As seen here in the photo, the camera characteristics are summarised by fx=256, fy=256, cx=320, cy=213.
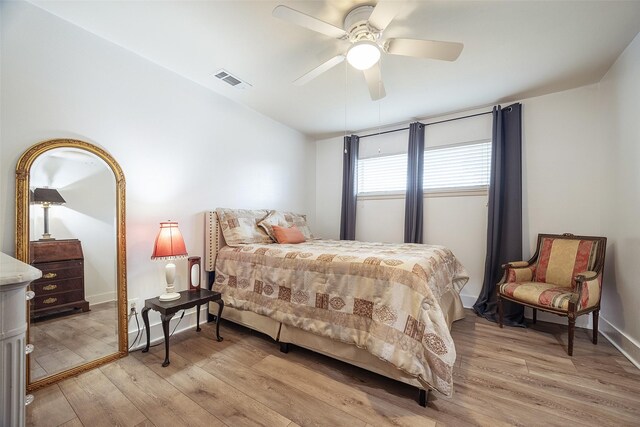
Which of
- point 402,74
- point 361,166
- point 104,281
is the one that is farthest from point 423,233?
point 104,281

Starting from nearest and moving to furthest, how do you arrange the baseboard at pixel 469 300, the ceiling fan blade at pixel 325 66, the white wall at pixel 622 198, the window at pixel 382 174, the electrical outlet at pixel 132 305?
1. the ceiling fan blade at pixel 325 66
2. the white wall at pixel 622 198
3. the electrical outlet at pixel 132 305
4. the baseboard at pixel 469 300
5. the window at pixel 382 174

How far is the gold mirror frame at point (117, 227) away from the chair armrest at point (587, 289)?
147 inches

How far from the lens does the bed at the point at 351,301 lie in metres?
1.54

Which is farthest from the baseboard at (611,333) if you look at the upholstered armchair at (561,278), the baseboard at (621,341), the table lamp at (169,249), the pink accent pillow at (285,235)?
the table lamp at (169,249)

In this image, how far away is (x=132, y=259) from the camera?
2252 mm

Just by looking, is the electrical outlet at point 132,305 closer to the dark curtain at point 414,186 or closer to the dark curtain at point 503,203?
the dark curtain at point 414,186

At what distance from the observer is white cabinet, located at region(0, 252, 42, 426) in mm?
811

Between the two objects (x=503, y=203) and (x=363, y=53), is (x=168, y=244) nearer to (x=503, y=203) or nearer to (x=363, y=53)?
(x=363, y=53)

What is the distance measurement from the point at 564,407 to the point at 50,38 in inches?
165

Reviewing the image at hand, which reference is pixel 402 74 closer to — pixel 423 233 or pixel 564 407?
pixel 423 233

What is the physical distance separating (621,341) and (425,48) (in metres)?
2.92

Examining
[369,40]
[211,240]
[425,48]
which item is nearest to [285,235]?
[211,240]

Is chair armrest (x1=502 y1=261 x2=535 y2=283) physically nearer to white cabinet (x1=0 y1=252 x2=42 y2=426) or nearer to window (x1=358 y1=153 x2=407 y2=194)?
window (x1=358 y1=153 x2=407 y2=194)

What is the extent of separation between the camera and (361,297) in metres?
1.82
